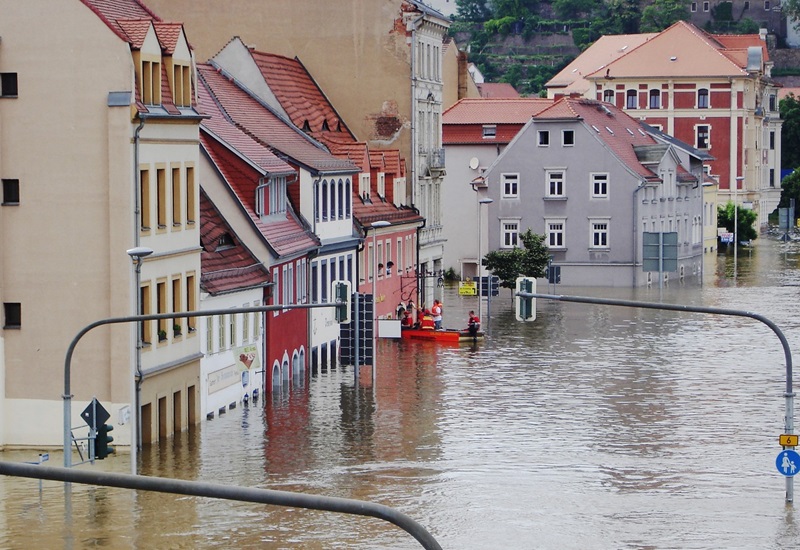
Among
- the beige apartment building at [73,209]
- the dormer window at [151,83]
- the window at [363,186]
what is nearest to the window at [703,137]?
the window at [363,186]

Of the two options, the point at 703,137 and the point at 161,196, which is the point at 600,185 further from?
the point at 161,196

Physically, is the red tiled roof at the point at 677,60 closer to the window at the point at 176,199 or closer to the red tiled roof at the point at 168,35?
the window at the point at 176,199

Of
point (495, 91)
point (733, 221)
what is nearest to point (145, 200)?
point (733, 221)

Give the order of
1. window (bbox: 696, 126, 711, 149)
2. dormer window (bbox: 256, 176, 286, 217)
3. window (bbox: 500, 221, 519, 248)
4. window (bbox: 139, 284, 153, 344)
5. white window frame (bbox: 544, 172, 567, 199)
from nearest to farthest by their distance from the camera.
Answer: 1. window (bbox: 139, 284, 153, 344)
2. dormer window (bbox: 256, 176, 286, 217)
3. white window frame (bbox: 544, 172, 567, 199)
4. window (bbox: 500, 221, 519, 248)
5. window (bbox: 696, 126, 711, 149)

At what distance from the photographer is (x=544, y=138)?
88.6 meters

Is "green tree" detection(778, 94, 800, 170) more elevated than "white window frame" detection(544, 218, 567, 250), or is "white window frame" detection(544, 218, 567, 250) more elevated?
Result: "green tree" detection(778, 94, 800, 170)

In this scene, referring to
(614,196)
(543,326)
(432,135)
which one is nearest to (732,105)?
(614,196)

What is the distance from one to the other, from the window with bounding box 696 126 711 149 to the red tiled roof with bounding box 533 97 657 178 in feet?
112

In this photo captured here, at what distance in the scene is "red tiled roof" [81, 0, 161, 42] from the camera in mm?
37500

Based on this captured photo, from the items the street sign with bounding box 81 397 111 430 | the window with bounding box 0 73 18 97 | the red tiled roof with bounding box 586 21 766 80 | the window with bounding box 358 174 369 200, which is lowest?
the street sign with bounding box 81 397 111 430

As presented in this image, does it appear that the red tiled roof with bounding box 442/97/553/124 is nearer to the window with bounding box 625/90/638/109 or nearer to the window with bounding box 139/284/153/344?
the window with bounding box 625/90/638/109

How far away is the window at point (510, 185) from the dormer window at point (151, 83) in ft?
166

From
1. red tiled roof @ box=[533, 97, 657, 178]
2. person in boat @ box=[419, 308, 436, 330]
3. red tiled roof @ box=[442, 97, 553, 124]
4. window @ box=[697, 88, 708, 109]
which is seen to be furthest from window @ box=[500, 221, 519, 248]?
window @ box=[697, 88, 708, 109]

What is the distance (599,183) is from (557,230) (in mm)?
3181
